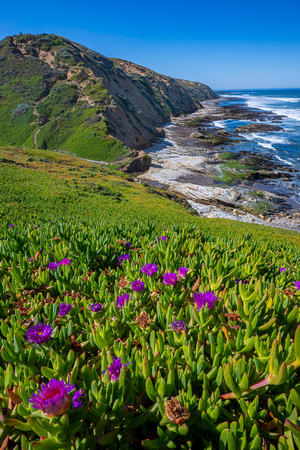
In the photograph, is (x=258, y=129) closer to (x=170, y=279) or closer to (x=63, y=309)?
(x=170, y=279)

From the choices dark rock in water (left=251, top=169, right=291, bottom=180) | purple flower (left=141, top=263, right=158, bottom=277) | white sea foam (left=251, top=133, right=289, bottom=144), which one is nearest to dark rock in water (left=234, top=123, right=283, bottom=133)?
white sea foam (left=251, top=133, right=289, bottom=144)

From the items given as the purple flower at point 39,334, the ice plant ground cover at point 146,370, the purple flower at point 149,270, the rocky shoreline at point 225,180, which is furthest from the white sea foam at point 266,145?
the purple flower at point 39,334

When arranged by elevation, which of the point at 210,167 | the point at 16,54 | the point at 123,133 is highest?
the point at 16,54

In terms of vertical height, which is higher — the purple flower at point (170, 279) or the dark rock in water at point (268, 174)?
the purple flower at point (170, 279)

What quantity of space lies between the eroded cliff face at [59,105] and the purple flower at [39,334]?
42938mm

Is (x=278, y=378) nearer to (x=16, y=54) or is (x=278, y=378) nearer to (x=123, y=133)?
(x=123, y=133)

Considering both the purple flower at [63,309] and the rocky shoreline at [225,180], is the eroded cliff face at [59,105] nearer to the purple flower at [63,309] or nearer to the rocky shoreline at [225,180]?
the rocky shoreline at [225,180]

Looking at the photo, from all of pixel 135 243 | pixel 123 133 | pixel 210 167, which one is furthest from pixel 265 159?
pixel 135 243

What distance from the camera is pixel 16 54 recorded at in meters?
63.6

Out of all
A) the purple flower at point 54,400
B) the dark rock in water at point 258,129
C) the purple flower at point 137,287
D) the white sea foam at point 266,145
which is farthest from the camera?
the dark rock in water at point 258,129

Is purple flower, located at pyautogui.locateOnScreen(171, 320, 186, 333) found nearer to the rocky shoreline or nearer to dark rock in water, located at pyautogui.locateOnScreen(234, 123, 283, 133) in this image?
the rocky shoreline

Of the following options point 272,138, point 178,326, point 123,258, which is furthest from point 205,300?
point 272,138

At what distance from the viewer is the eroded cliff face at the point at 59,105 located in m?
47.6

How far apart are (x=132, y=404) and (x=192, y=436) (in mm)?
349
